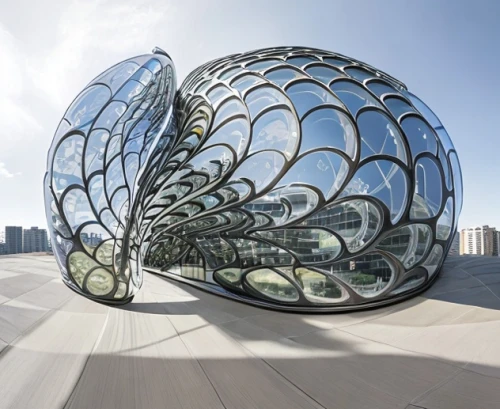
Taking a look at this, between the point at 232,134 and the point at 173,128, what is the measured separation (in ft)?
13.0

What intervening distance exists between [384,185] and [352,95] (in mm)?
3908

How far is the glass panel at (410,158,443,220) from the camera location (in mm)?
9945

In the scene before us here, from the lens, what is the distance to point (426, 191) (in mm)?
10195

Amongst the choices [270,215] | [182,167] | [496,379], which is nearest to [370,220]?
[270,215]

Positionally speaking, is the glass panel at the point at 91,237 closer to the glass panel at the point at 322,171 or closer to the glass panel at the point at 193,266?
the glass panel at the point at 193,266

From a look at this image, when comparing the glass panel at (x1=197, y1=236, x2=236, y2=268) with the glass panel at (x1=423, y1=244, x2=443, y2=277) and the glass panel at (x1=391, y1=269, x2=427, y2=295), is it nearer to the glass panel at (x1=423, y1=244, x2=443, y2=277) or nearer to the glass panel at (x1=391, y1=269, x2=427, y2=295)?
the glass panel at (x1=391, y1=269, x2=427, y2=295)

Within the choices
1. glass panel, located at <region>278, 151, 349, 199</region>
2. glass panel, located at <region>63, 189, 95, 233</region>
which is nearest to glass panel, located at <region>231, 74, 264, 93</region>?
glass panel, located at <region>278, 151, 349, 199</region>

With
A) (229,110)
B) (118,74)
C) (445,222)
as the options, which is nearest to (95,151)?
(118,74)

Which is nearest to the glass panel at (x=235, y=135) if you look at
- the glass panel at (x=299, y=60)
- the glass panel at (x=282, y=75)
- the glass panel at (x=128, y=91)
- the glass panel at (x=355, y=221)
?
the glass panel at (x=282, y=75)

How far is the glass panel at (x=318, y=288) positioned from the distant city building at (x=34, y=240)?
304 ft

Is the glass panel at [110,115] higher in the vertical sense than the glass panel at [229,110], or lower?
lower

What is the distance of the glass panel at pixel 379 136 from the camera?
385 inches

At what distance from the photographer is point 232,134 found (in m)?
11.1

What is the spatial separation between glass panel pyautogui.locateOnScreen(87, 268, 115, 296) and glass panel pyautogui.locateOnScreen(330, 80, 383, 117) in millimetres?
10460
